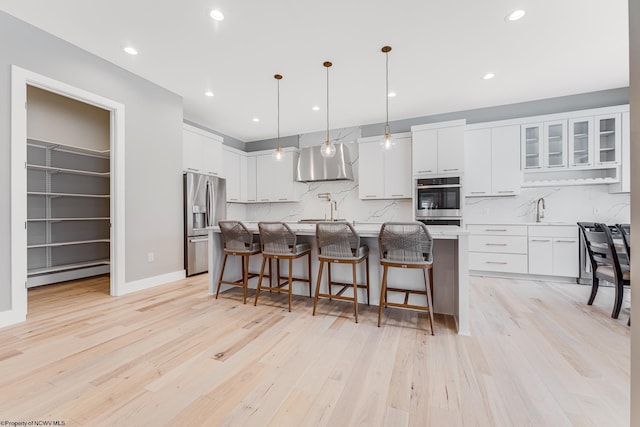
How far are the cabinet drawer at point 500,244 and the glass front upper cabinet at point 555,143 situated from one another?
3.86 feet

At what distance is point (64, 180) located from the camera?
393 centimetres

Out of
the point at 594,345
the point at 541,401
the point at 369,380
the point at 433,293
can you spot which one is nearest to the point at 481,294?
the point at 433,293

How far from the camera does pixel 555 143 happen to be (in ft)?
13.0

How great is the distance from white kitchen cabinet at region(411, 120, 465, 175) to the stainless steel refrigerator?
3321 millimetres

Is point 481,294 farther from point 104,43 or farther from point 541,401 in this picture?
point 104,43

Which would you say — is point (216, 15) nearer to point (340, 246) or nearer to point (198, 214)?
point (340, 246)

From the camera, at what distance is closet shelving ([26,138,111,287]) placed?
11.8 feet

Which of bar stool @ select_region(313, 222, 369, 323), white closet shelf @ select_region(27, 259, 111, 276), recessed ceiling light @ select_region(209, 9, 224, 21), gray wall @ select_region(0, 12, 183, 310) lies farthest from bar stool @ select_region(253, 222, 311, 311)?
white closet shelf @ select_region(27, 259, 111, 276)

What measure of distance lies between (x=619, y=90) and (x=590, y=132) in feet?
2.45

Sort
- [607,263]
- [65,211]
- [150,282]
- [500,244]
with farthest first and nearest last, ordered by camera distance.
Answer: [500,244], [65,211], [150,282], [607,263]

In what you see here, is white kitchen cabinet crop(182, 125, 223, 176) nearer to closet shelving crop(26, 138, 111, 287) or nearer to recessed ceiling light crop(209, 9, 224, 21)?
closet shelving crop(26, 138, 111, 287)

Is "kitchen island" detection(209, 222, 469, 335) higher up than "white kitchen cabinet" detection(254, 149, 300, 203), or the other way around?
"white kitchen cabinet" detection(254, 149, 300, 203)

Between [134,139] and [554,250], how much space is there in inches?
226

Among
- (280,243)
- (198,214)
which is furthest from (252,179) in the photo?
(280,243)
